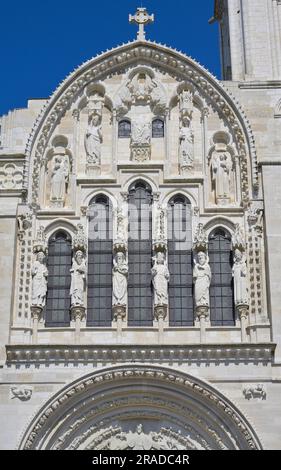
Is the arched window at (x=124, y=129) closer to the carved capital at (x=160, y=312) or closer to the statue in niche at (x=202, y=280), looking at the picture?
the statue in niche at (x=202, y=280)

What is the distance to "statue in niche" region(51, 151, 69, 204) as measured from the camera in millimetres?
24109

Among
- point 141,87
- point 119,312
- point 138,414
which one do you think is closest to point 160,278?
point 119,312

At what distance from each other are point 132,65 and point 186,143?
9.30 ft

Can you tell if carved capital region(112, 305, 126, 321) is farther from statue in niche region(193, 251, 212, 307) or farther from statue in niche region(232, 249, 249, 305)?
statue in niche region(232, 249, 249, 305)

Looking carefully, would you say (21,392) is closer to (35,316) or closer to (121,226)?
(35,316)

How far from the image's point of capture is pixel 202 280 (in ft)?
74.5

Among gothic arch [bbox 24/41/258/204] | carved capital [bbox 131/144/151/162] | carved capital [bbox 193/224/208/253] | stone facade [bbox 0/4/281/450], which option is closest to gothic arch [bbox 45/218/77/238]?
stone facade [bbox 0/4/281/450]

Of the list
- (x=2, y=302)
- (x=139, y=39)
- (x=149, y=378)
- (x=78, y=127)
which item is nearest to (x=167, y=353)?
(x=149, y=378)

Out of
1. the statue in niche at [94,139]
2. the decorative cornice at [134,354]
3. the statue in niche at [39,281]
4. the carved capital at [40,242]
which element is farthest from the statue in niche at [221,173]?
the statue in niche at [39,281]

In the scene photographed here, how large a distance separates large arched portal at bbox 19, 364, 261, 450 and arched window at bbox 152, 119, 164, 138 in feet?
21.2

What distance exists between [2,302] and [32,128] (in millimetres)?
4769

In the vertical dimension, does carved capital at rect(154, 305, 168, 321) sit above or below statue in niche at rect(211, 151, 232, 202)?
below

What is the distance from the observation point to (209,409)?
2131 cm

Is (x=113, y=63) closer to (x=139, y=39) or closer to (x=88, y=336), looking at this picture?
(x=139, y=39)
